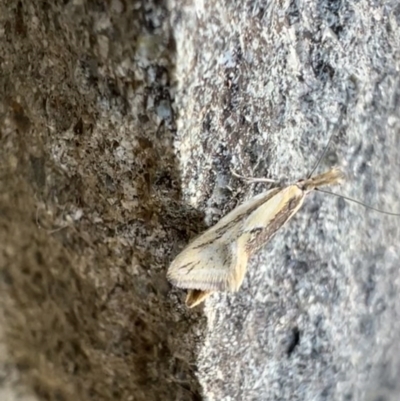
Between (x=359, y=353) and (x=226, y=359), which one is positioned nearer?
(x=226, y=359)

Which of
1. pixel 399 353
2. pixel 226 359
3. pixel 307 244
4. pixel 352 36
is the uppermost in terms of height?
pixel 352 36

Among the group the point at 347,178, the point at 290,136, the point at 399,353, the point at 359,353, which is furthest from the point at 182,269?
the point at 399,353

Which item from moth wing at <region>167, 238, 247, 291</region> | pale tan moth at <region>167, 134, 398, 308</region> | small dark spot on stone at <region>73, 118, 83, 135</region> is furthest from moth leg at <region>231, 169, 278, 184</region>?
small dark spot on stone at <region>73, 118, 83, 135</region>

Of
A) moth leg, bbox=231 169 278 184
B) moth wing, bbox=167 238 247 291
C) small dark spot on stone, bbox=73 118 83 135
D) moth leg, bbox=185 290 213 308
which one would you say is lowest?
moth leg, bbox=185 290 213 308

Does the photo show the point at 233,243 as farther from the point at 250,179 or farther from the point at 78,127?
the point at 78,127

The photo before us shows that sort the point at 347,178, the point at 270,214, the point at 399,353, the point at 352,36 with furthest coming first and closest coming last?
the point at 399,353 < the point at 347,178 < the point at 352,36 < the point at 270,214

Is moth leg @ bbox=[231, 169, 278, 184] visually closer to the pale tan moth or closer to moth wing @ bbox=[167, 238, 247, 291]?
the pale tan moth

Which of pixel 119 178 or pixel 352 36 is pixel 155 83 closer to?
pixel 119 178

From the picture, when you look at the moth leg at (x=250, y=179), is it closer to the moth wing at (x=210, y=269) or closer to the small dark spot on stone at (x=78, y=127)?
the moth wing at (x=210, y=269)
